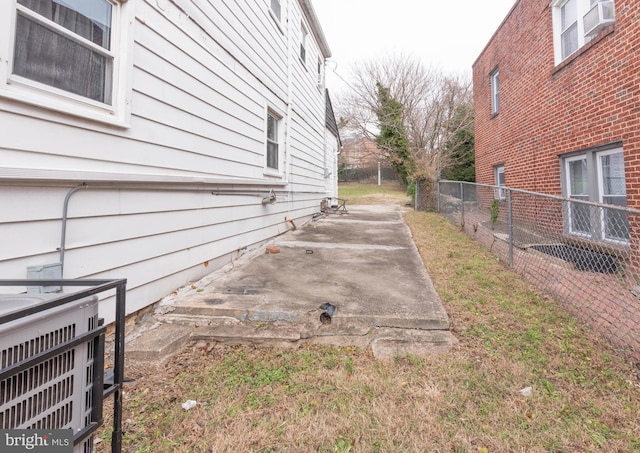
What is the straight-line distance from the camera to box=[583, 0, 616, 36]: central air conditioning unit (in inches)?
164

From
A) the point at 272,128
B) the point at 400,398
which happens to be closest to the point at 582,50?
the point at 272,128

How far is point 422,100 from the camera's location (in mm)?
21188

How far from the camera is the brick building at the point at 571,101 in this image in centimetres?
399

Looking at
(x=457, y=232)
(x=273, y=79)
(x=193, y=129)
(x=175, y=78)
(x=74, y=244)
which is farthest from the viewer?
(x=457, y=232)

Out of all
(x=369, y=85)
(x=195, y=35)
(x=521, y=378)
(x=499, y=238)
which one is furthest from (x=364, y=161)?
(x=521, y=378)

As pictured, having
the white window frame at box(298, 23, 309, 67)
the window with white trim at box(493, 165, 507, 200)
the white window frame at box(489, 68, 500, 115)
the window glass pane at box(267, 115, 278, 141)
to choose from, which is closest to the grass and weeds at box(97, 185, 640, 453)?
the window glass pane at box(267, 115, 278, 141)

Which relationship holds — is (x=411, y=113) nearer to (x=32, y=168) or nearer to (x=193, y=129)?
(x=193, y=129)

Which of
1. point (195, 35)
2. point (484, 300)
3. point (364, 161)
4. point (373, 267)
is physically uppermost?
point (364, 161)

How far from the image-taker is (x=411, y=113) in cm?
2091

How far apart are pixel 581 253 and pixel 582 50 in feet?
10.8

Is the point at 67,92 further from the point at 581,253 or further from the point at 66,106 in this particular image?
the point at 581,253

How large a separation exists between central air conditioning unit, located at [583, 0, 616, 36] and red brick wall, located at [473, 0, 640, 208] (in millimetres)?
113

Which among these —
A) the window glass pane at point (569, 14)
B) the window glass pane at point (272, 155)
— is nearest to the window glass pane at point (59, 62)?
the window glass pane at point (272, 155)

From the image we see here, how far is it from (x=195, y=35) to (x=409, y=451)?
4.44 metres
